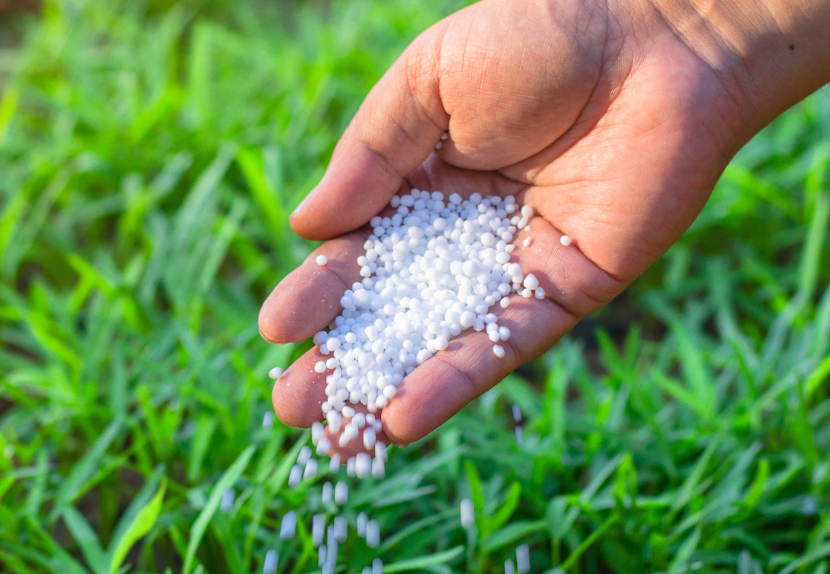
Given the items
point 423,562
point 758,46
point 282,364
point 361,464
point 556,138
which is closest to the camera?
point 361,464

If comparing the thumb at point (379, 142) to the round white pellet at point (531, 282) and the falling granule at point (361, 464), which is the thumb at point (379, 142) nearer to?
the round white pellet at point (531, 282)

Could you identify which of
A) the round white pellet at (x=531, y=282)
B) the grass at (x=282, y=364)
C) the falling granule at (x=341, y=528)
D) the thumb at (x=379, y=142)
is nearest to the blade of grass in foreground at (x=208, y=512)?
the grass at (x=282, y=364)

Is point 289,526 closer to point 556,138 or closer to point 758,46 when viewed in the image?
point 556,138

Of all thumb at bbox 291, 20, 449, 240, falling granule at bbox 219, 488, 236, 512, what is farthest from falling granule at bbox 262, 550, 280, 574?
thumb at bbox 291, 20, 449, 240

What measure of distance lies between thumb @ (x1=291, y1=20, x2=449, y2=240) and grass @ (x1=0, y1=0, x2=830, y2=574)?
A: 39 cm

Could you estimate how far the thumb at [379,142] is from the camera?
1.33 metres

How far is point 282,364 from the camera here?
1.53 metres

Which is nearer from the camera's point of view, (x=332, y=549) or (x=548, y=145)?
(x=332, y=549)

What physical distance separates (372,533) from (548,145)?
895 millimetres

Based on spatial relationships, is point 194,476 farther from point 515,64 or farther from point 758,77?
point 758,77

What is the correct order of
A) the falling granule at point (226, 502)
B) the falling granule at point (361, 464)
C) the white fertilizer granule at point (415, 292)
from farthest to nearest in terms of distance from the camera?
the falling granule at point (226, 502), the white fertilizer granule at point (415, 292), the falling granule at point (361, 464)

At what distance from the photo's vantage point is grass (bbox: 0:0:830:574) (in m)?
1.32

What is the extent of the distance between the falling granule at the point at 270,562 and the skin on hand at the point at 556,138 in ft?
1.09

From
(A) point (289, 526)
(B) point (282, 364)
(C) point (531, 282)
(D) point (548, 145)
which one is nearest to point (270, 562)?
(A) point (289, 526)
